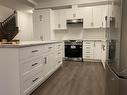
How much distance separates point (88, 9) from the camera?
4719 millimetres

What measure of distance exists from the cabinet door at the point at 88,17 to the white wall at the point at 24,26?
3.92m

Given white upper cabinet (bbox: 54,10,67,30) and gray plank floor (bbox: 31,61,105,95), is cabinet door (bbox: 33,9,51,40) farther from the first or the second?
gray plank floor (bbox: 31,61,105,95)

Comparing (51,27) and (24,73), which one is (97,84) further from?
(51,27)

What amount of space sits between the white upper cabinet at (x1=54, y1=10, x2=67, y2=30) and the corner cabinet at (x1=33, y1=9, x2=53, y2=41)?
26cm

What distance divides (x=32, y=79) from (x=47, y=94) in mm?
380

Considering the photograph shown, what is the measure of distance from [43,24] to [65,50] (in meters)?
1.62

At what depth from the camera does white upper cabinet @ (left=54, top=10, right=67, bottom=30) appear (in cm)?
509

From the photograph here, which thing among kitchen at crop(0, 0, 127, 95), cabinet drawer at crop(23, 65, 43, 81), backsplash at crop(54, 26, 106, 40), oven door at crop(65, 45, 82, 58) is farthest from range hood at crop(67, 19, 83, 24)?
cabinet drawer at crop(23, 65, 43, 81)

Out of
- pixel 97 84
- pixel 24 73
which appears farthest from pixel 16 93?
pixel 97 84

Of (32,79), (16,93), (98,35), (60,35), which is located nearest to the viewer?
(16,93)

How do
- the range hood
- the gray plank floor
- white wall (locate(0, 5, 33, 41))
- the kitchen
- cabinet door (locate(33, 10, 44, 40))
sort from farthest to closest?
white wall (locate(0, 5, 33, 41))
cabinet door (locate(33, 10, 44, 40))
the range hood
the gray plank floor
the kitchen

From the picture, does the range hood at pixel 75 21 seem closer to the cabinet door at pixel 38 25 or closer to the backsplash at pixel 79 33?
the backsplash at pixel 79 33

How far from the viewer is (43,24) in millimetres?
5207

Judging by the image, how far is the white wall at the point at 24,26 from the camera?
6.68 meters
